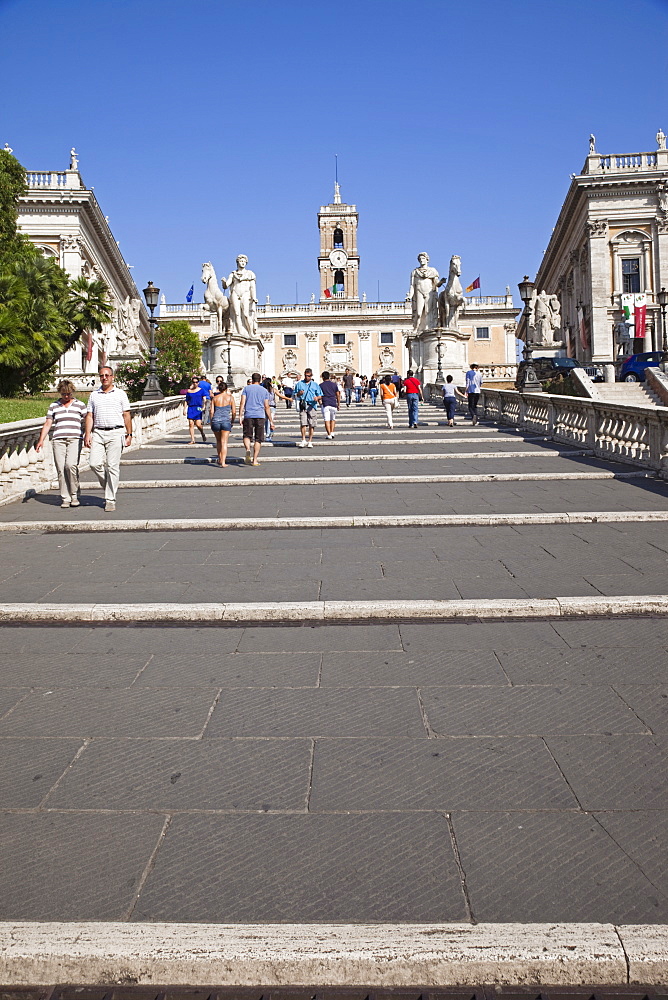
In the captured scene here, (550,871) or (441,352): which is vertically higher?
(441,352)

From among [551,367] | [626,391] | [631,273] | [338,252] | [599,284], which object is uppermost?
[338,252]

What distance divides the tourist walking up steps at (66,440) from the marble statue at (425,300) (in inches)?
1075

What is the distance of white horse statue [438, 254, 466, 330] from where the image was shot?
114 ft

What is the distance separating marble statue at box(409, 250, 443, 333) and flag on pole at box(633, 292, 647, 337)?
19266 millimetres

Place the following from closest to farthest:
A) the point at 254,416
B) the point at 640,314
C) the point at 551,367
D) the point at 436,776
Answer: the point at 436,776 → the point at 254,416 → the point at 551,367 → the point at 640,314

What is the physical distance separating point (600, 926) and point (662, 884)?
337 millimetres

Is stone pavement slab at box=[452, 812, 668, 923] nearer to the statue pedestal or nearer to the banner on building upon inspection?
the statue pedestal

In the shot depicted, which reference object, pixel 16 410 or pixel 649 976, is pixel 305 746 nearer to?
pixel 649 976

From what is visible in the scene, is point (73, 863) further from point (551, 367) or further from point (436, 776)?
point (551, 367)

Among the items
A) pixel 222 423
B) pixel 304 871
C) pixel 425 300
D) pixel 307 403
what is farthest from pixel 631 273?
pixel 304 871

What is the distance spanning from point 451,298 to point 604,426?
20.9 metres

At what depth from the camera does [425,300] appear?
37219 millimetres

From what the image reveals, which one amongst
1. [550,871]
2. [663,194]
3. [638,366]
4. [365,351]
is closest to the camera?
[550,871]

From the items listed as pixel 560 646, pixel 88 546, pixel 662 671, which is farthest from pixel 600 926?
pixel 88 546
